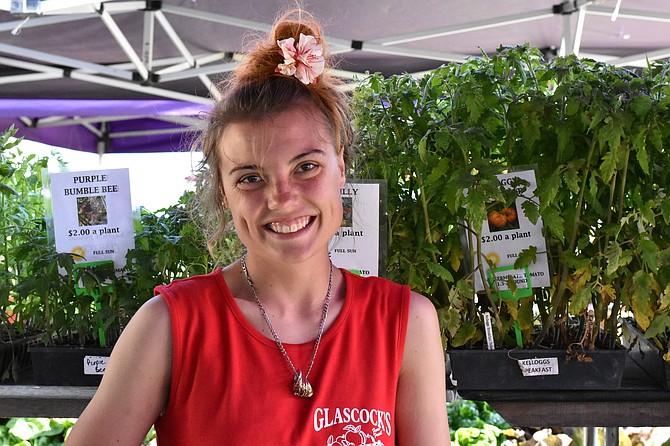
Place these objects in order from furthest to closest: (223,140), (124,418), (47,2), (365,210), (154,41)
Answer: (154,41) < (47,2) < (365,210) < (223,140) < (124,418)

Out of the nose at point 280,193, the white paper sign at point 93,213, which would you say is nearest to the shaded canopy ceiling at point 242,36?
the white paper sign at point 93,213

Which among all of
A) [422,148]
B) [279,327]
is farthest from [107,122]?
[279,327]

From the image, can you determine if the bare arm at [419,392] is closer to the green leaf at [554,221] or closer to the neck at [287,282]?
the neck at [287,282]

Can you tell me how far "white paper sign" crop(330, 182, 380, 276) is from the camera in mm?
1644

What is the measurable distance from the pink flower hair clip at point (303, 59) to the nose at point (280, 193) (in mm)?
183

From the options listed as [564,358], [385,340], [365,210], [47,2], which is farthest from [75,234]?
[47,2]

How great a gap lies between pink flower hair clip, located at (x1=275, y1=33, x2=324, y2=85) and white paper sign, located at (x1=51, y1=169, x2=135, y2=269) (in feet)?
2.41

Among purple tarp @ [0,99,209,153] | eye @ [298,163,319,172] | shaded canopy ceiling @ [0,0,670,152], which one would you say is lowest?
eye @ [298,163,319,172]

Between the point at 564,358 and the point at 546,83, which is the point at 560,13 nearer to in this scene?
the point at 546,83

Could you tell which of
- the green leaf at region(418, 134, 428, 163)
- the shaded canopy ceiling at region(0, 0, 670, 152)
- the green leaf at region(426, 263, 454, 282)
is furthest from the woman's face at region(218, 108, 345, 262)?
the shaded canopy ceiling at region(0, 0, 670, 152)

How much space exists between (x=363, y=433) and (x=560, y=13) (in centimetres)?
268

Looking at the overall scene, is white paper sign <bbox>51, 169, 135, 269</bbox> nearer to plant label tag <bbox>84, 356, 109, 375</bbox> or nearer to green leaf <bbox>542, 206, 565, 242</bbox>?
plant label tag <bbox>84, 356, 109, 375</bbox>

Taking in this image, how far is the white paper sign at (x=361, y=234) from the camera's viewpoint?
164 cm

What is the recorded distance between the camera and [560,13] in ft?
10.8
